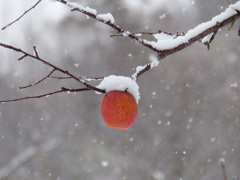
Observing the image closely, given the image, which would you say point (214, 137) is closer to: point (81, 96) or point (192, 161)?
point (192, 161)

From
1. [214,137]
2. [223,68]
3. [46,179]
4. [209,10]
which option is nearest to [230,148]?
[214,137]

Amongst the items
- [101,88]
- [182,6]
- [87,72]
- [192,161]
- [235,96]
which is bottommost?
[101,88]

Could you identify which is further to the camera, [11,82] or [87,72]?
[11,82]

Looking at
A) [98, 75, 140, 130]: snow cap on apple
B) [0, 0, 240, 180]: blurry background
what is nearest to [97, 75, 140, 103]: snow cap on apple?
[98, 75, 140, 130]: snow cap on apple

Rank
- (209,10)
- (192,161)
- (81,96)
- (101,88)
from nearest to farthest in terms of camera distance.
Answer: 1. (101,88)
2. (209,10)
3. (192,161)
4. (81,96)

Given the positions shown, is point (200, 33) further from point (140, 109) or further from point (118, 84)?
point (140, 109)

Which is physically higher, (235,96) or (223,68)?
(223,68)

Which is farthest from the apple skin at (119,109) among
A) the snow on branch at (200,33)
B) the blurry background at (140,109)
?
the blurry background at (140,109)

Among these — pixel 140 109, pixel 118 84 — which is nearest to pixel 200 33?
pixel 118 84
